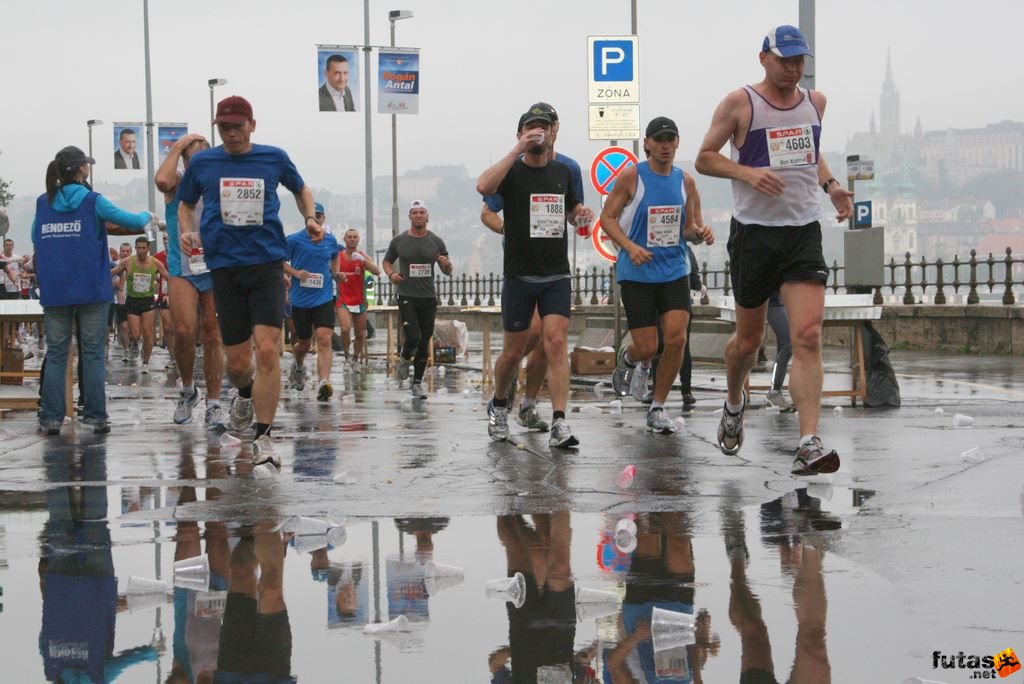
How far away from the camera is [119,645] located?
445 centimetres

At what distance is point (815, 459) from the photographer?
299 inches

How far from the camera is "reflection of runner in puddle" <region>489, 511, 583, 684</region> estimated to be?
13.7 feet

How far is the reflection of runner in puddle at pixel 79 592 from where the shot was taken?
4258mm

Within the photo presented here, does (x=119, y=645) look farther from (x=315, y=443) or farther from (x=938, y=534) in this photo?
(x=315, y=443)

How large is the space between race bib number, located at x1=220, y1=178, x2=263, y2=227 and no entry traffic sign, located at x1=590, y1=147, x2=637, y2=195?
8795mm

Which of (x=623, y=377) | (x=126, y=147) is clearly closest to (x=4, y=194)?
(x=126, y=147)

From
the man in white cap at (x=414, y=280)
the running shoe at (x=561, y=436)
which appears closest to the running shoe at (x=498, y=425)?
the running shoe at (x=561, y=436)

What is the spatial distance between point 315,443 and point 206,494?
2.71 m

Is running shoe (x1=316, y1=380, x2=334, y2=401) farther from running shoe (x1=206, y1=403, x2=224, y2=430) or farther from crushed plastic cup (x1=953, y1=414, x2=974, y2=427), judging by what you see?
crushed plastic cup (x1=953, y1=414, x2=974, y2=427)

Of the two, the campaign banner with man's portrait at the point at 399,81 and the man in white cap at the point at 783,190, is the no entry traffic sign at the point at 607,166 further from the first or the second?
the campaign banner with man's portrait at the point at 399,81

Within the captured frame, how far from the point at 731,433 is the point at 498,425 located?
175 centimetres

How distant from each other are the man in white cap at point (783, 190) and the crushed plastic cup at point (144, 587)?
3.71 m

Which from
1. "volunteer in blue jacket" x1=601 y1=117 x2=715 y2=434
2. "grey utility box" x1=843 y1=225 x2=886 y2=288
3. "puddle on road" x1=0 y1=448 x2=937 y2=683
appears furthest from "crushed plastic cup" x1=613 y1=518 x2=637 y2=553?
Answer: "grey utility box" x1=843 y1=225 x2=886 y2=288

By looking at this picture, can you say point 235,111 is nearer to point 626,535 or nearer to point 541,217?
point 541,217
